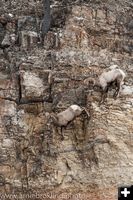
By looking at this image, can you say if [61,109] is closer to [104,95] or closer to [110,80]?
[104,95]

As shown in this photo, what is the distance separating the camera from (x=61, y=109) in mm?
18562

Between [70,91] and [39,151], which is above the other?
[70,91]

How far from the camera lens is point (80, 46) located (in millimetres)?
20703

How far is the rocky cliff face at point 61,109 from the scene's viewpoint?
1777 cm

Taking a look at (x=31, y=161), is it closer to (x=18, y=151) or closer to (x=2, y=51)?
(x=18, y=151)

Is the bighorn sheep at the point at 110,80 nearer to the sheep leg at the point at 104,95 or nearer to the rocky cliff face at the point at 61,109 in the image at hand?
the sheep leg at the point at 104,95

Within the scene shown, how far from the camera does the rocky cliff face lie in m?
17.8

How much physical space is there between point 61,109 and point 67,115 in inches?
28.6

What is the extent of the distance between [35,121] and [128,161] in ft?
11.2

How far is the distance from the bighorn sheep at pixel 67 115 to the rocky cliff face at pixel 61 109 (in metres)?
0.31

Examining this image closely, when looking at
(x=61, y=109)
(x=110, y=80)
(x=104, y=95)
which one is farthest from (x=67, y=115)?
(x=110, y=80)

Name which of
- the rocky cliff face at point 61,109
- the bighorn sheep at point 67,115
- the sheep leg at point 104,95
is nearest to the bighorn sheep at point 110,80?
the sheep leg at point 104,95

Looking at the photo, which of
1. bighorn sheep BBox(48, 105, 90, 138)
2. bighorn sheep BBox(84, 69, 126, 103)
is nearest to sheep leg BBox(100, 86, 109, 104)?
bighorn sheep BBox(84, 69, 126, 103)

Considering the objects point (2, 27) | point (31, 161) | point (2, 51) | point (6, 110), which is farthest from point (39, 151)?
point (2, 27)
